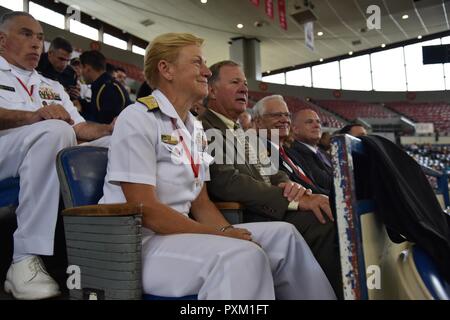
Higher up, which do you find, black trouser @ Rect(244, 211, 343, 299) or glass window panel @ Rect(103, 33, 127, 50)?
glass window panel @ Rect(103, 33, 127, 50)

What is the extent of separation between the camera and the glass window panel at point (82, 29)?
10.2 metres

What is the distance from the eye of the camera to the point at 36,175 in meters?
1.34

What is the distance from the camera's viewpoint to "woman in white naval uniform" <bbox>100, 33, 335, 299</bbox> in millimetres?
888

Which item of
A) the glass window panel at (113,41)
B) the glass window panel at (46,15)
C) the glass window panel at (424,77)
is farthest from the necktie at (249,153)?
the glass window panel at (424,77)

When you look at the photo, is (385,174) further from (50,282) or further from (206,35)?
(206,35)

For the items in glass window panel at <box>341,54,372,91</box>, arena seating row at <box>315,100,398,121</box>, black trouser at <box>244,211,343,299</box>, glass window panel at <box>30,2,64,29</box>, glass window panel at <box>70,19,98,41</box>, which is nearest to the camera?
black trouser at <box>244,211,343,299</box>

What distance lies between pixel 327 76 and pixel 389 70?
2.60 meters

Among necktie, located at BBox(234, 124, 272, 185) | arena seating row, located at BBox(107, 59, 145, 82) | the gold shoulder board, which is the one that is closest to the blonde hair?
the gold shoulder board

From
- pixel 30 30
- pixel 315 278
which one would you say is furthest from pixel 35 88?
pixel 315 278

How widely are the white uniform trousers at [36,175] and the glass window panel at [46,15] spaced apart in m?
8.72

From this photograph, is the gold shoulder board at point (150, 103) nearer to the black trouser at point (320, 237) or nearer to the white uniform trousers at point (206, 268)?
the white uniform trousers at point (206, 268)

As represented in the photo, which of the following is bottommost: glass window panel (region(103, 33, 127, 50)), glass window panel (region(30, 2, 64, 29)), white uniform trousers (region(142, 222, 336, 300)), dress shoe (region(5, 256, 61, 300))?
dress shoe (region(5, 256, 61, 300))
